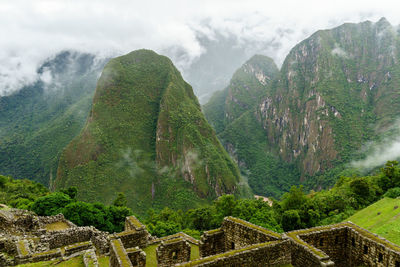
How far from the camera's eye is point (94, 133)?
120m

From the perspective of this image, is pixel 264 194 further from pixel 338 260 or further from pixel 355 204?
pixel 338 260

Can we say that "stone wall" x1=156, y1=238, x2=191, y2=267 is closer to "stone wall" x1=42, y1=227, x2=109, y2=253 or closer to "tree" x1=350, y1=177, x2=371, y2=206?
"stone wall" x1=42, y1=227, x2=109, y2=253

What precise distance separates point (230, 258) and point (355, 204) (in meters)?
40.1

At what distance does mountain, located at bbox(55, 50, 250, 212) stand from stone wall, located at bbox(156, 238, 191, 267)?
93.1 m

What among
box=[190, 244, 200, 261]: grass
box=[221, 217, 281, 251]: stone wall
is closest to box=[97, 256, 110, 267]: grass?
box=[190, 244, 200, 261]: grass

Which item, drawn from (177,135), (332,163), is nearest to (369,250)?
(177,135)

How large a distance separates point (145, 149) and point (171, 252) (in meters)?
123

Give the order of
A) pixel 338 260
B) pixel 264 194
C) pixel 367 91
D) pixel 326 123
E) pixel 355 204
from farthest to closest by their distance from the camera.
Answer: pixel 367 91 → pixel 326 123 → pixel 264 194 → pixel 355 204 → pixel 338 260

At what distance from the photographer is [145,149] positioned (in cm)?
12850

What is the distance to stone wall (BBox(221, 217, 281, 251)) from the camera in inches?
276

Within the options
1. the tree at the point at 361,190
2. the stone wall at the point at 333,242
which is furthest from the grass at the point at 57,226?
the tree at the point at 361,190

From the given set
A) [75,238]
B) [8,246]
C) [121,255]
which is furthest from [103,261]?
[121,255]

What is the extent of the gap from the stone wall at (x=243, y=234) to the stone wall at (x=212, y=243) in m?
0.19

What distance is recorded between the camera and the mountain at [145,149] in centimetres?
10688
